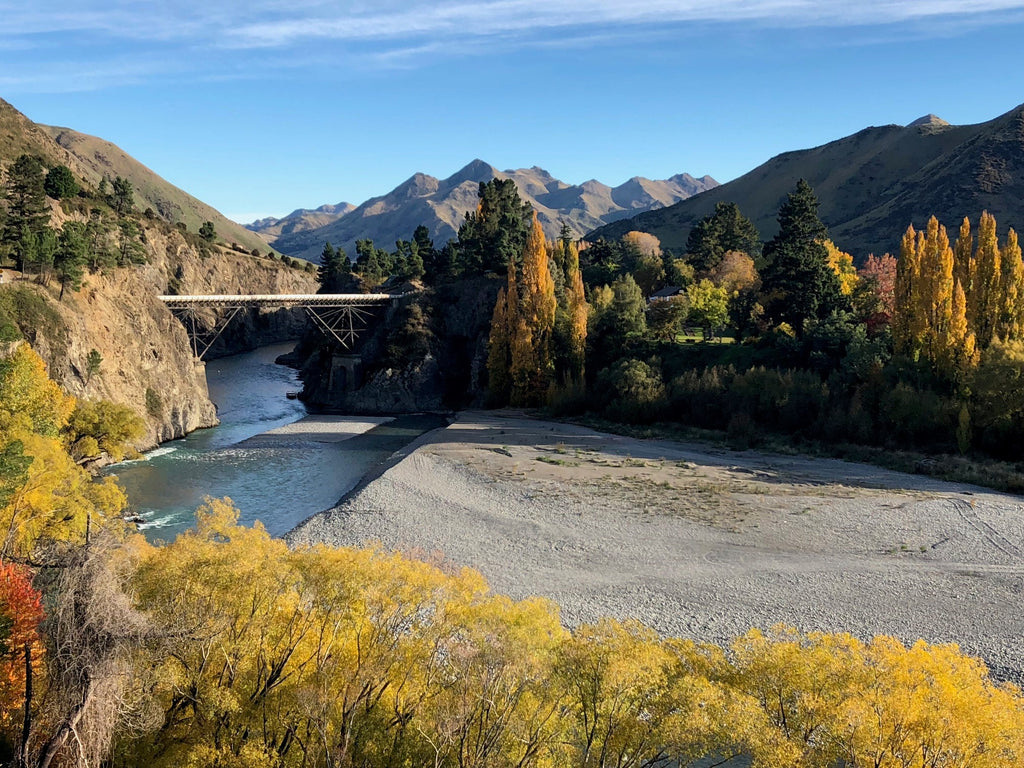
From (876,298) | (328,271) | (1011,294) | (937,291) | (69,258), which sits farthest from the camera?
(328,271)

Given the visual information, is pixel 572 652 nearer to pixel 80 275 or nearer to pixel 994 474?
pixel 994 474

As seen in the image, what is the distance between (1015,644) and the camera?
23.0m

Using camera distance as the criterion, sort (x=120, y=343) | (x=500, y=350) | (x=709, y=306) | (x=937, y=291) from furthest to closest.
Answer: (x=500, y=350), (x=709, y=306), (x=120, y=343), (x=937, y=291)

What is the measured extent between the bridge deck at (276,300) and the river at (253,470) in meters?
12.5

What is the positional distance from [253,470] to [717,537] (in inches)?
1343

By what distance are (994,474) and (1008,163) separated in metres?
128

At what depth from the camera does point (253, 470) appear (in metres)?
50.5

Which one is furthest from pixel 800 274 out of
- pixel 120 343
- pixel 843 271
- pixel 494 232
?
pixel 120 343

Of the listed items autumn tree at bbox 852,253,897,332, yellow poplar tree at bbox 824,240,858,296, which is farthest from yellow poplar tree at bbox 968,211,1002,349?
yellow poplar tree at bbox 824,240,858,296

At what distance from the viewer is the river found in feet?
132

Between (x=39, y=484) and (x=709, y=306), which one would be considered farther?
(x=709, y=306)

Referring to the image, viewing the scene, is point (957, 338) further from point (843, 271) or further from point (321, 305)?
point (321, 305)

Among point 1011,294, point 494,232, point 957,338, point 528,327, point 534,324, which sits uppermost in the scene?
point 494,232

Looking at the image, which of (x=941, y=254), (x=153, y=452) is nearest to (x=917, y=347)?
(x=941, y=254)
